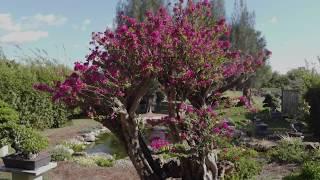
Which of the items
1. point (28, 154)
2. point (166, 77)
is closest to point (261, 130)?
point (166, 77)

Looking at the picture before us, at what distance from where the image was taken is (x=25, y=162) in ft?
22.2

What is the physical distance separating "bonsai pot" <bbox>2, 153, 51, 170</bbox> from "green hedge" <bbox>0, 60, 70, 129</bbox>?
294 inches

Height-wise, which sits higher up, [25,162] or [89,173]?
[25,162]

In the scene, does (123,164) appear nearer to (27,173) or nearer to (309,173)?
(27,173)

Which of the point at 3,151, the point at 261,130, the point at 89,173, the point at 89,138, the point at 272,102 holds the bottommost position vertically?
the point at 89,173

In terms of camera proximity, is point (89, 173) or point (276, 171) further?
point (89, 173)

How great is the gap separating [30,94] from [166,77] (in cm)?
1094

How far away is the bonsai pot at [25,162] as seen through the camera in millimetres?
6734

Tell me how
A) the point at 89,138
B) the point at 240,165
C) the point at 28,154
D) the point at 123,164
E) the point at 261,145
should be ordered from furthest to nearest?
the point at 89,138, the point at 261,145, the point at 123,164, the point at 240,165, the point at 28,154

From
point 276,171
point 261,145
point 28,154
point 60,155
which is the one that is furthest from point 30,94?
point 276,171

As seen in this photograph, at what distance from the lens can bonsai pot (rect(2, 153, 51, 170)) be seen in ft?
22.1

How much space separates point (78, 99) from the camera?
5.53 metres

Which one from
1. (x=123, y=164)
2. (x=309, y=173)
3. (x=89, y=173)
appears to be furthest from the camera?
(x=123, y=164)

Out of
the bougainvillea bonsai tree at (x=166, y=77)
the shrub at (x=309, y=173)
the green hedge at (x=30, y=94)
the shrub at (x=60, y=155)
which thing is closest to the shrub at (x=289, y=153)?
the shrub at (x=309, y=173)
